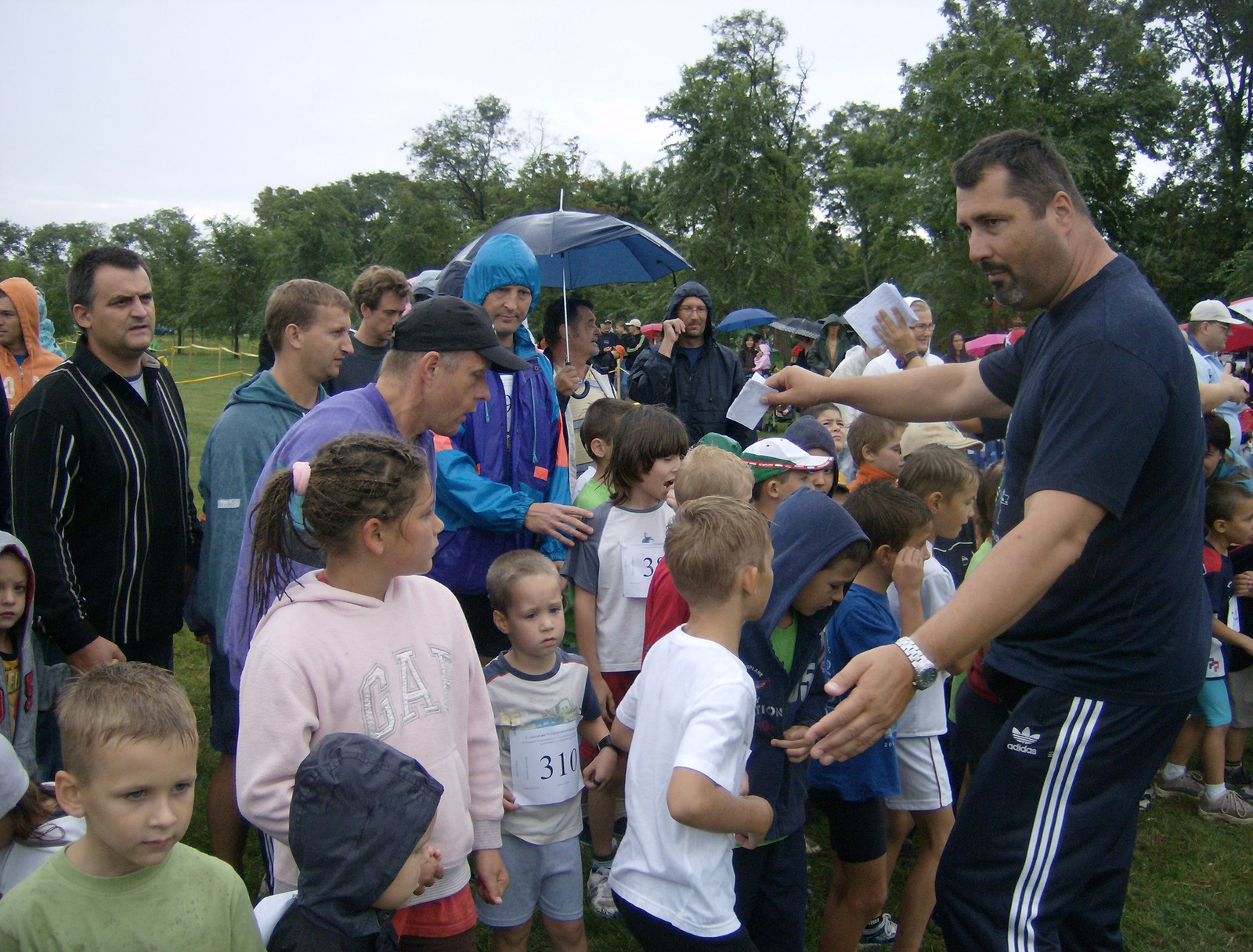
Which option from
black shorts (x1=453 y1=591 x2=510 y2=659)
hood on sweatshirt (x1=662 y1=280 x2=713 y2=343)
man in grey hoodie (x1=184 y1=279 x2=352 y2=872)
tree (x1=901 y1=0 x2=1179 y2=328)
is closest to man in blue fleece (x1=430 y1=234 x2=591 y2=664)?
black shorts (x1=453 y1=591 x2=510 y2=659)

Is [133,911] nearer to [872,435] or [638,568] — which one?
[638,568]

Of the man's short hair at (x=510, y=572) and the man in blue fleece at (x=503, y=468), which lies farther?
the man in blue fleece at (x=503, y=468)

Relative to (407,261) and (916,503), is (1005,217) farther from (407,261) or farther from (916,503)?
(407,261)

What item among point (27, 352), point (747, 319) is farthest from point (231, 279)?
point (27, 352)

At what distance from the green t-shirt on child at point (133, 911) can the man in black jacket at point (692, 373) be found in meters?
4.47

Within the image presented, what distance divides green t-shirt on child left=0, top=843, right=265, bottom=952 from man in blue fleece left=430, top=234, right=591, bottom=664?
1.74 m

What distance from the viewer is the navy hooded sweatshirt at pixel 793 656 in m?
2.45

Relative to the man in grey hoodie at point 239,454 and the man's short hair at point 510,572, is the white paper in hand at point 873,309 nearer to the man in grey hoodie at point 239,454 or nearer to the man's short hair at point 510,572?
the man's short hair at point 510,572

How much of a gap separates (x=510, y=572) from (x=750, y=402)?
1.33 m

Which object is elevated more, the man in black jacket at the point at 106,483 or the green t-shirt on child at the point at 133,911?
the man in black jacket at the point at 106,483

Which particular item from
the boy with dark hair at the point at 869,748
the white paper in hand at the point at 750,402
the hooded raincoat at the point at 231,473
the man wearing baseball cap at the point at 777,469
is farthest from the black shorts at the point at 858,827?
the hooded raincoat at the point at 231,473

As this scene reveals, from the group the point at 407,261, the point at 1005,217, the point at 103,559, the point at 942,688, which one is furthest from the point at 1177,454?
the point at 407,261

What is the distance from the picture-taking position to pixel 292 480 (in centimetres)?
214

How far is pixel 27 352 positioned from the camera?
5363 mm
